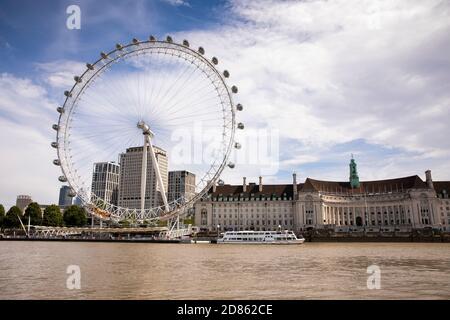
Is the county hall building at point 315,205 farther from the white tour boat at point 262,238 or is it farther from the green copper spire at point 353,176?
the white tour boat at point 262,238

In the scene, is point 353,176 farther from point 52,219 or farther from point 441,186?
point 52,219

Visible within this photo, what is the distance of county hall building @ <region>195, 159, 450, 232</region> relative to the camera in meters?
129

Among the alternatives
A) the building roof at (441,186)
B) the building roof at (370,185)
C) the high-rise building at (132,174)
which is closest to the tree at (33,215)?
the high-rise building at (132,174)

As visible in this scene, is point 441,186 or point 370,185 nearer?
point 441,186

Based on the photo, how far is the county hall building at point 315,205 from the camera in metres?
129

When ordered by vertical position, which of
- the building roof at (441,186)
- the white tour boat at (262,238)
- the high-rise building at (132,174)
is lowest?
the white tour boat at (262,238)

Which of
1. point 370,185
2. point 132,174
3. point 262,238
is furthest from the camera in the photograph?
point 132,174

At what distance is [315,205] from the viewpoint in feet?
436

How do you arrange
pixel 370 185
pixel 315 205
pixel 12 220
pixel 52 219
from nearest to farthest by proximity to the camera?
pixel 12 220 < pixel 52 219 < pixel 315 205 < pixel 370 185

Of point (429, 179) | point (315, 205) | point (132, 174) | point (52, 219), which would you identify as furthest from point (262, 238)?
point (132, 174)

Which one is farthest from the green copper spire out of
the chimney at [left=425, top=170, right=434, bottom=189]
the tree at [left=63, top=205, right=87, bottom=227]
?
the tree at [left=63, top=205, right=87, bottom=227]

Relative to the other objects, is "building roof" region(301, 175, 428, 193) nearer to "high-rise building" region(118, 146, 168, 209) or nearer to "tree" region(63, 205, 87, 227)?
"high-rise building" region(118, 146, 168, 209)

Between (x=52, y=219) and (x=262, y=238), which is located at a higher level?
(x=52, y=219)
